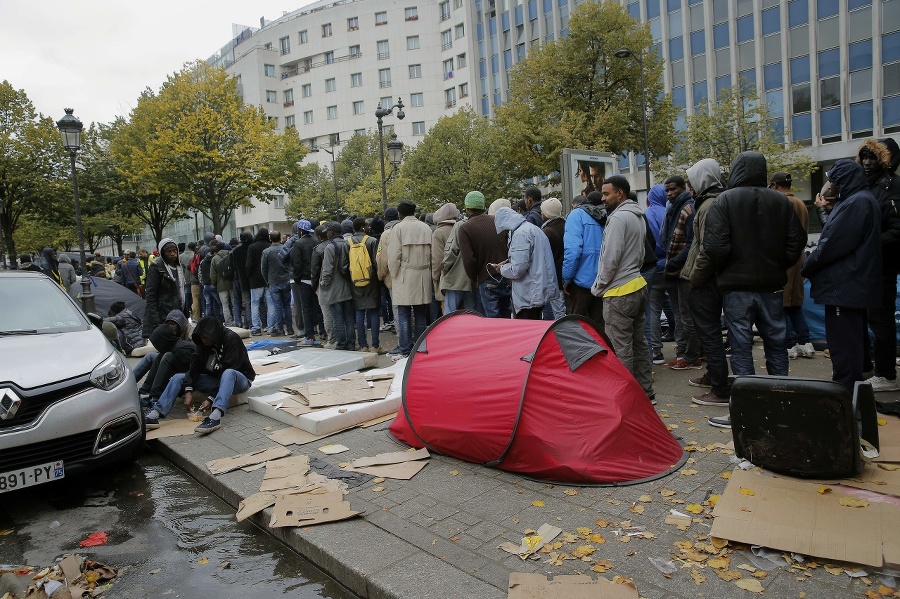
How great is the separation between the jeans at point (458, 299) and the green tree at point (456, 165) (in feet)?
106

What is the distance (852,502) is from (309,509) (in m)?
3.29

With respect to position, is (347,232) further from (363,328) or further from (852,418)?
(852,418)

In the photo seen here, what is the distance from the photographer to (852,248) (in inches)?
205

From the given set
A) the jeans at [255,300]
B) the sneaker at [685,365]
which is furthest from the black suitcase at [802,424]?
the jeans at [255,300]

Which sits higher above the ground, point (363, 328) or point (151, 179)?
point (151, 179)

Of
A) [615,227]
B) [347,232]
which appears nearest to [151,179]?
[347,232]

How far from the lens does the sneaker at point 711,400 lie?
590 centimetres

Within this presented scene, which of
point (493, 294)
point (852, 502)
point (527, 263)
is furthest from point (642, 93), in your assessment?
point (852, 502)

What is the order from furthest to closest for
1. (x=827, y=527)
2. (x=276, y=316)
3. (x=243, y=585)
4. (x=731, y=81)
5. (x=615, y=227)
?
1. (x=731, y=81)
2. (x=276, y=316)
3. (x=615, y=227)
4. (x=243, y=585)
5. (x=827, y=527)

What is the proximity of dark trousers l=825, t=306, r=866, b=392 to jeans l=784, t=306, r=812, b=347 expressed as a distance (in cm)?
232

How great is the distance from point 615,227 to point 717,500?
2.72 meters

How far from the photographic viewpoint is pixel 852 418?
376 cm

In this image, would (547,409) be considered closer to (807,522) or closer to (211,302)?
(807,522)

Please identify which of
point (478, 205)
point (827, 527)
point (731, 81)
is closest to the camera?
point (827, 527)
